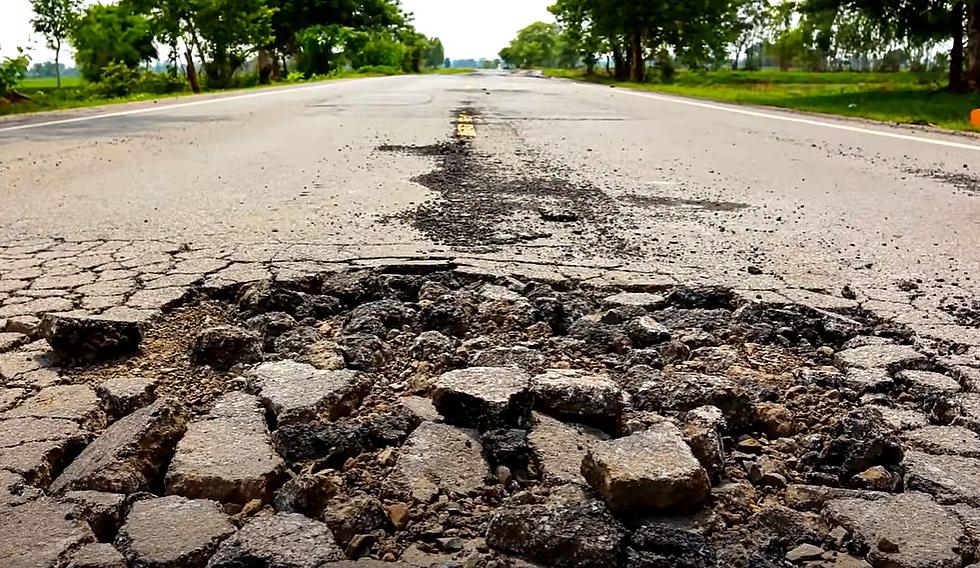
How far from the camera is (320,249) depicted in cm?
362

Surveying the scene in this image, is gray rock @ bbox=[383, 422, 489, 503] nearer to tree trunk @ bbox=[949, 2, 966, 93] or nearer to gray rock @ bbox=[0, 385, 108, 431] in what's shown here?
gray rock @ bbox=[0, 385, 108, 431]

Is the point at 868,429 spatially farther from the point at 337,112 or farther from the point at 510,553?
the point at 337,112

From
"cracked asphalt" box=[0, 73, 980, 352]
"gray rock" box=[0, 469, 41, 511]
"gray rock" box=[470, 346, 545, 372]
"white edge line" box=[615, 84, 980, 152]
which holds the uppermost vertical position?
"white edge line" box=[615, 84, 980, 152]

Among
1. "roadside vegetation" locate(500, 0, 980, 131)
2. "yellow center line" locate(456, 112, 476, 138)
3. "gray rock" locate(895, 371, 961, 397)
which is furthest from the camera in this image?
"roadside vegetation" locate(500, 0, 980, 131)

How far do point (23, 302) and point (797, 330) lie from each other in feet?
8.53

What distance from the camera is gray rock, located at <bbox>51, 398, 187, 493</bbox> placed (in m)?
1.74

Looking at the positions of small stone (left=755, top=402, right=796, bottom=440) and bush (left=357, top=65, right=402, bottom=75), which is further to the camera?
bush (left=357, top=65, right=402, bottom=75)

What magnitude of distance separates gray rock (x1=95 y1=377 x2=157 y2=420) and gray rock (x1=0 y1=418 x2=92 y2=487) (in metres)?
0.11

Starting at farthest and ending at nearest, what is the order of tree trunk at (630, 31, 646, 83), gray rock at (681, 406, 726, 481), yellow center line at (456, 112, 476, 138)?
1. tree trunk at (630, 31, 646, 83)
2. yellow center line at (456, 112, 476, 138)
3. gray rock at (681, 406, 726, 481)

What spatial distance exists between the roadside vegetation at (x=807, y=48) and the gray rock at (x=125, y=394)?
10875 mm

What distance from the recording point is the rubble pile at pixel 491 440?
5.12ft

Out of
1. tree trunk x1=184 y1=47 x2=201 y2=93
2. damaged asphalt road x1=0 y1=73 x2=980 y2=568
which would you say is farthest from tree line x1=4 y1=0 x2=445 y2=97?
damaged asphalt road x1=0 y1=73 x2=980 y2=568

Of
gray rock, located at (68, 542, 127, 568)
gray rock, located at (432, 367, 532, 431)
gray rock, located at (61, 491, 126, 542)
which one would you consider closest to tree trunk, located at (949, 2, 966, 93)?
gray rock, located at (432, 367, 532, 431)

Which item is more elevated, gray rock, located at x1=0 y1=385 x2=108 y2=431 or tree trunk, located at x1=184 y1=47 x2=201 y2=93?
tree trunk, located at x1=184 y1=47 x2=201 y2=93
